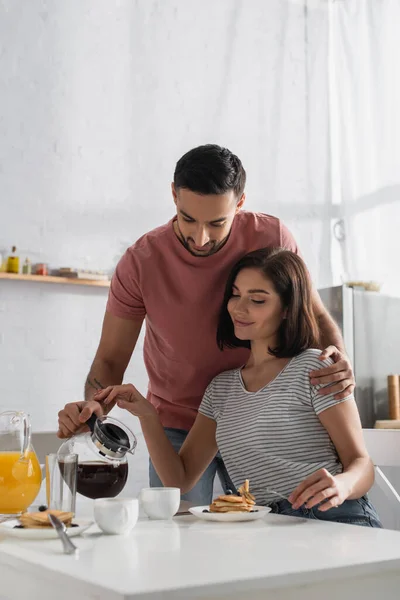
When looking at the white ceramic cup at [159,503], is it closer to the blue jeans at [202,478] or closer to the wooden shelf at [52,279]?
the blue jeans at [202,478]

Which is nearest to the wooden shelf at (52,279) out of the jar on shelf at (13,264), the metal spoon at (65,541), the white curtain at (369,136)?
the jar on shelf at (13,264)

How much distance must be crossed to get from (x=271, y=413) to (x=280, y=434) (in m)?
0.05

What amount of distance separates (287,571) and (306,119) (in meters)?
4.24

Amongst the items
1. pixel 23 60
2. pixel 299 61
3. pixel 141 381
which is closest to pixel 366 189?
pixel 299 61

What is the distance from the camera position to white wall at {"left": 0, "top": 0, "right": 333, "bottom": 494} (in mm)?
3660

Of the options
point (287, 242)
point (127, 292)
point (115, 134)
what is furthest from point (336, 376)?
point (115, 134)

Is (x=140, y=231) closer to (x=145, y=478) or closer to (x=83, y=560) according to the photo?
(x=145, y=478)

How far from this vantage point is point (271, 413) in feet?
5.65

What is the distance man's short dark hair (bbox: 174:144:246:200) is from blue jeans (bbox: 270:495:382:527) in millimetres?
710

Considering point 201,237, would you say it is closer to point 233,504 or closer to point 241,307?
point 241,307

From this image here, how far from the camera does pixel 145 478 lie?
3.87 meters

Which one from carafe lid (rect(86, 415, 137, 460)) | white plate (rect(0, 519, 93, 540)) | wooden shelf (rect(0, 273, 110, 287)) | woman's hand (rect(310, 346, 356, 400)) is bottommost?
white plate (rect(0, 519, 93, 540))

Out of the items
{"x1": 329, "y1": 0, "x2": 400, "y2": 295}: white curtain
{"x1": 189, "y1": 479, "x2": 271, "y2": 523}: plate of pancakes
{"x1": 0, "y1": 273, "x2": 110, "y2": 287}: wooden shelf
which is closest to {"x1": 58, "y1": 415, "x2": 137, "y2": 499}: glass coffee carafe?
{"x1": 189, "y1": 479, "x2": 271, "y2": 523}: plate of pancakes

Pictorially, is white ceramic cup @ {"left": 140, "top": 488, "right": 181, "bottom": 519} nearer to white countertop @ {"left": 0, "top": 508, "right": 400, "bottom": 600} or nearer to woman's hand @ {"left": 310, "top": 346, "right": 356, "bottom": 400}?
white countertop @ {"left": 0, "top": 508, "right": 400, "bottom": 600}
